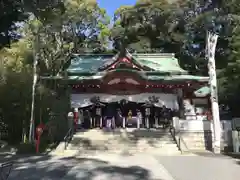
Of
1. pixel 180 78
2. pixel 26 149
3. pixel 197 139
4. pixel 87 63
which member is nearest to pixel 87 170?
pixel 26 149

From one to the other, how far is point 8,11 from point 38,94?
9778 millimetres

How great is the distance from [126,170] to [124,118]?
437 inches

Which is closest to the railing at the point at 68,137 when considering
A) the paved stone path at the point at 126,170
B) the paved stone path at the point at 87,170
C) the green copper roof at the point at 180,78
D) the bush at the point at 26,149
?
the bush at the point at 26,149

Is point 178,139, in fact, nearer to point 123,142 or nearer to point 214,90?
point 123,142

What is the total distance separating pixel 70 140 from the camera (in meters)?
18.2

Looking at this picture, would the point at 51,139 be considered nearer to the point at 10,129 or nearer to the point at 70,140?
the point at 70,140

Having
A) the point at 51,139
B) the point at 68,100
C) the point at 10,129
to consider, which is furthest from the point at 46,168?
the point at 68,100

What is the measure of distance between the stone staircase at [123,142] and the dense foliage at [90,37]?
3.55 meters

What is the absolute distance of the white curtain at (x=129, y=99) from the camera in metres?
22.6

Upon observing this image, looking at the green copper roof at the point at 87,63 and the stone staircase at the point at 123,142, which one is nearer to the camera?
the stone staircase at the point at 123,142

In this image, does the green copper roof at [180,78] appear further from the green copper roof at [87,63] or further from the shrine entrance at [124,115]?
the green copper roof at [87,63]

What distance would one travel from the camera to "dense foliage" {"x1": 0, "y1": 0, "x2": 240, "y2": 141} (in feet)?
47.0

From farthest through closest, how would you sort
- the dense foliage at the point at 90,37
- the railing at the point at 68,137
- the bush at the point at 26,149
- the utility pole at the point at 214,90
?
1. the railing at the point at 68,137
2. the utility pole at the point at 214,90
3. the bush at the point at 26,149
4. the dense foliage at the point at 90,37

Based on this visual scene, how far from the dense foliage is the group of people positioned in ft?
8.58
